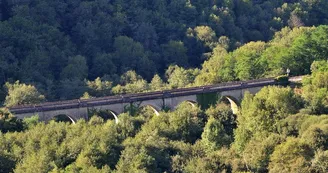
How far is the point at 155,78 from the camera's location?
85.1m

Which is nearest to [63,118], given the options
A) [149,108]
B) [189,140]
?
[149,108]

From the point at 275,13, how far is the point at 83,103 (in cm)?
5084

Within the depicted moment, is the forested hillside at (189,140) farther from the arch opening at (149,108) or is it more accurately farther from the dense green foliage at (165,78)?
the arch opening at (149,108)

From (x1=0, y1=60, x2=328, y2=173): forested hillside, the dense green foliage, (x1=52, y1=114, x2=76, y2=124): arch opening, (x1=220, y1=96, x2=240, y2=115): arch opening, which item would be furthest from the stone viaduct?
(x1=0, y1=60, x2=328, y2=173): forested hillside

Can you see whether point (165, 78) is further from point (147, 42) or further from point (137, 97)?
point (137, 97)

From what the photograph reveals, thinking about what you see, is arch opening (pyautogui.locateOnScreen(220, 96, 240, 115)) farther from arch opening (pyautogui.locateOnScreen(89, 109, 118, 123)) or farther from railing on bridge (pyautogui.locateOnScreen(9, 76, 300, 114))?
arch opening (pyautogui.locateOnScreen(89, 109, 118, 123))

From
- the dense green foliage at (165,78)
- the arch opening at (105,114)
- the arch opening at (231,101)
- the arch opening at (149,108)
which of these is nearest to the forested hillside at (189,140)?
the dense green foliage at (165,78)

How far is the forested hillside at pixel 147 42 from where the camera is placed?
7869 centimetres

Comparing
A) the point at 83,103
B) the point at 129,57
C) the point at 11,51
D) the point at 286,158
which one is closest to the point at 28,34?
the point at 11,51

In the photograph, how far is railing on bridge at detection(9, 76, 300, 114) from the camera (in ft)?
208

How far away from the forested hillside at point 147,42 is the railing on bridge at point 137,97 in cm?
539

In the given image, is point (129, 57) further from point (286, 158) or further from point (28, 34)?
point (286, 158)

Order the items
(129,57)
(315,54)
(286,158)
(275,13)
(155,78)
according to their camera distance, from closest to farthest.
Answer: (286,158) < (315,54) < (155,78) < (129,57) < (275,13)

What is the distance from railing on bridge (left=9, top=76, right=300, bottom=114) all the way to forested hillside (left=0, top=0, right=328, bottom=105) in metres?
5.39
